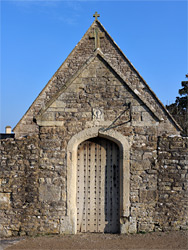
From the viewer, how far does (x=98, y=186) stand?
830 centimetres

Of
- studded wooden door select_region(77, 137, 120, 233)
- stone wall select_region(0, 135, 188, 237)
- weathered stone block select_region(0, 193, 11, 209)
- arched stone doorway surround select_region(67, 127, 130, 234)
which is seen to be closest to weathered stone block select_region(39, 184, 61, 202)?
stone wall select_region(0, 135, 188, 237)

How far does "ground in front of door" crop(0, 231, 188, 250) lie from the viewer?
689cm

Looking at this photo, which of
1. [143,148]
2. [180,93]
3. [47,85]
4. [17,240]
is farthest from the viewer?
[180,93]

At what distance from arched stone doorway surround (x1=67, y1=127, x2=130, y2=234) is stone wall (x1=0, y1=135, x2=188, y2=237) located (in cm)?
13

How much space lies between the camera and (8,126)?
22.6 m

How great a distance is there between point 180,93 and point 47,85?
16651mm

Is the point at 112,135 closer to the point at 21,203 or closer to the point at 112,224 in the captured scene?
the point at 112,224

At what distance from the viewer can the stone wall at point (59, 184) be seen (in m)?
7.86

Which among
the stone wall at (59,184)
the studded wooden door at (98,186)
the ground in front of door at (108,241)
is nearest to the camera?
the ground in front of door at (108,241)

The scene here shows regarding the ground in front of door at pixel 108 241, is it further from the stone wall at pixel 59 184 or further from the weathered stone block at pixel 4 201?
the weathered stone block at pixel 4 201

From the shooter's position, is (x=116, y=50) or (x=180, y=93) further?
(x=180, y=93)

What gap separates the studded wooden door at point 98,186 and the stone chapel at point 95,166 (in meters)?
0.03

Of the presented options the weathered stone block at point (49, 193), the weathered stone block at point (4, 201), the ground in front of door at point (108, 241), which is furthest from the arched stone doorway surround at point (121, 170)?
the weathered stone block at point (4, 201)

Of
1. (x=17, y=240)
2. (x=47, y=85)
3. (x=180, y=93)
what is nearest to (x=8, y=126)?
(x=47, y=85)
